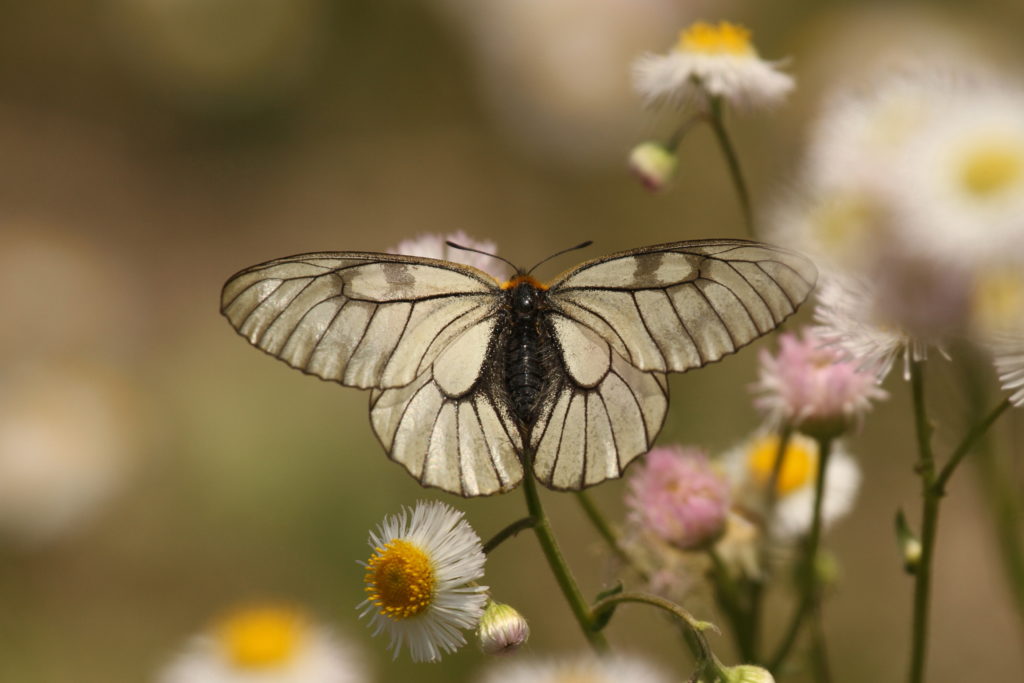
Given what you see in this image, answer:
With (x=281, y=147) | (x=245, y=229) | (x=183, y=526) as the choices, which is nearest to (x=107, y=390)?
(x=183, y=526)

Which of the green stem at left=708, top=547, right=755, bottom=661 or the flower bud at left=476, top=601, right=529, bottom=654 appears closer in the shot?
the flower bud at left=476, top=601, right=529, bottom=654

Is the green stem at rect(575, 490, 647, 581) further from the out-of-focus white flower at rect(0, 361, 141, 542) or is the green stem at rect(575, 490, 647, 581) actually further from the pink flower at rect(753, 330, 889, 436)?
the out-of-focus white flower at rect(0, 361, 141, 542)

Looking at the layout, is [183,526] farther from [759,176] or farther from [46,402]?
[759,176]

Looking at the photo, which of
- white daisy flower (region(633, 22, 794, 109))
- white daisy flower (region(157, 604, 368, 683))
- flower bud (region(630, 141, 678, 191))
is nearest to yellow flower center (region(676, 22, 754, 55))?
white daisy flower (region(633, 22, 794, 109))

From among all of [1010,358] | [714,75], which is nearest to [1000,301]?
[1010,358]

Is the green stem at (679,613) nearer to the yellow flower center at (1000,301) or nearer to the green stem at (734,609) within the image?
the green stem at (734,609)

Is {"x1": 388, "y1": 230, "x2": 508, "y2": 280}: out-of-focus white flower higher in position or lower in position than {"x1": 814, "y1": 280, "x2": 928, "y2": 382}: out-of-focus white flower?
higher

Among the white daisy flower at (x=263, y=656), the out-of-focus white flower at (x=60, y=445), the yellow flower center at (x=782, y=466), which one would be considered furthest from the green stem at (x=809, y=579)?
the out-of-focus white flower at (x=60, y=445)
